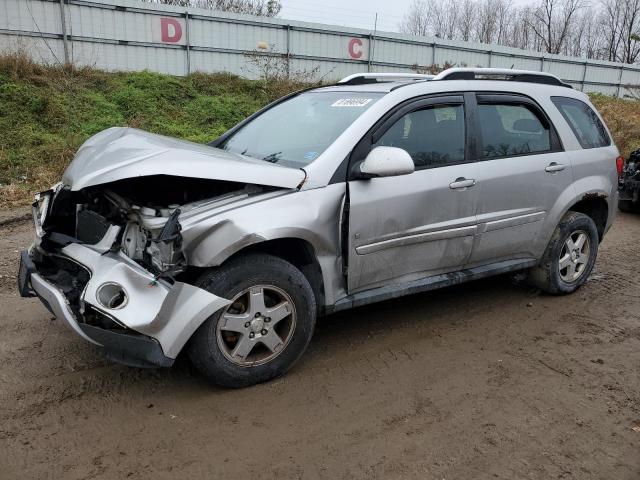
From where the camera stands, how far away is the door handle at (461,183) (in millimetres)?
3930

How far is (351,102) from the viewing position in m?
3.98

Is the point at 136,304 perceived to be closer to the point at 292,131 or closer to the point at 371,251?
the point at 371,251

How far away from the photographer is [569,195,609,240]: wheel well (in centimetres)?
512

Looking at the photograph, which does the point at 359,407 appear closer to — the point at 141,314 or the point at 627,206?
the point at 141,314

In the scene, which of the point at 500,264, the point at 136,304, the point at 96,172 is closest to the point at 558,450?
the point at 500,264

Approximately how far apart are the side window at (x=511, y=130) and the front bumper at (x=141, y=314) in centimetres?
244

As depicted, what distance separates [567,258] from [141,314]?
377cm

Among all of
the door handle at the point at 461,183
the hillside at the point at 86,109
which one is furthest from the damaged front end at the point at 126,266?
the hillside at the point at 86,109

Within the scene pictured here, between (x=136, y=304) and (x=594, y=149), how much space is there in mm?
4121

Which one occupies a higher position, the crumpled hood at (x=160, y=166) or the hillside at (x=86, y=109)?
the crumpled hood at (x=160, y=166)

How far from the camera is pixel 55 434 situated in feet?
9.39

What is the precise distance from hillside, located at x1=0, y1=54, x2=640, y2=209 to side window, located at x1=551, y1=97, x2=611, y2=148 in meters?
6.88

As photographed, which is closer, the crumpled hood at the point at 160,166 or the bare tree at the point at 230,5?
the crumpled hood at the point at 160,166

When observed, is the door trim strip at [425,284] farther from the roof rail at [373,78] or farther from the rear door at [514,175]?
→ the roof rail at [373,78]
